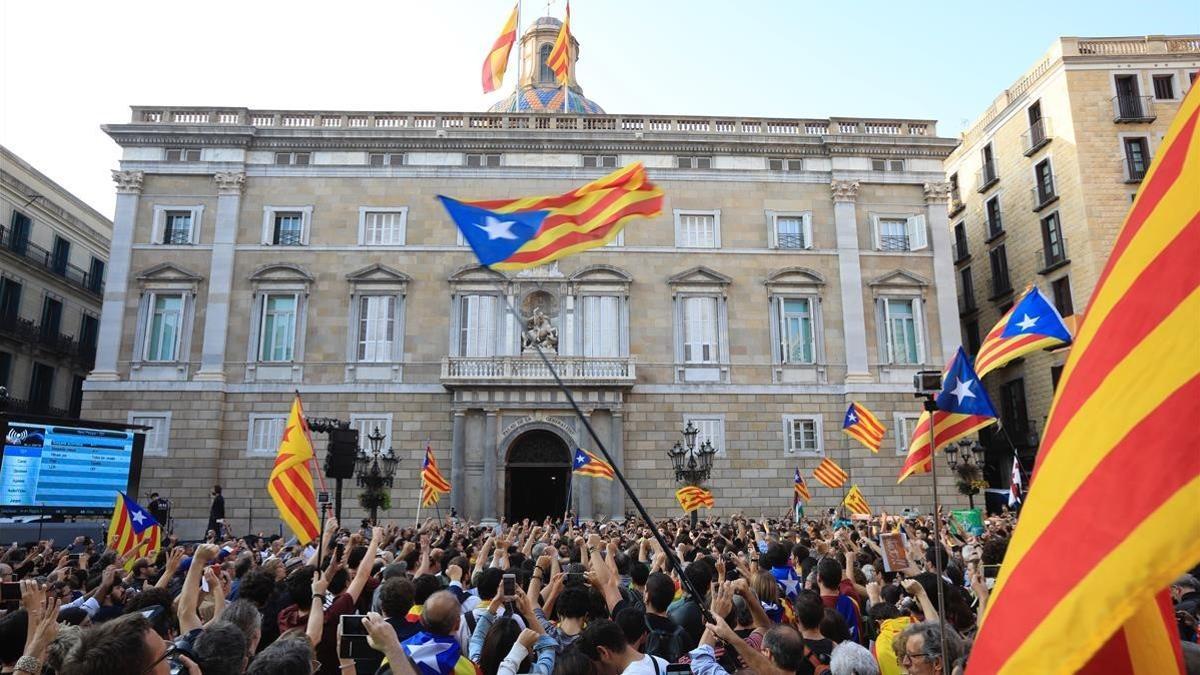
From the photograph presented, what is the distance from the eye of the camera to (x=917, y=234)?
32.4 metres

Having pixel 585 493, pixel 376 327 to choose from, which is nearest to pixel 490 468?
pixel 585 493

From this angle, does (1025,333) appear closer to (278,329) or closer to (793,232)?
(793,232)

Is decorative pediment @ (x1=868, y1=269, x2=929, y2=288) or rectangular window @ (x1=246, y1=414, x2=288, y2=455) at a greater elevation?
decorative pediment @ (x1=868, y1=269, x2=929, y2=288)

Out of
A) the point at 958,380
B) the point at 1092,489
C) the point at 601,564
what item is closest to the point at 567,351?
the point at 958,380

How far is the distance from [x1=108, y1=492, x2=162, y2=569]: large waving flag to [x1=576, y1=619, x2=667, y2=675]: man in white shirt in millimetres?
11397

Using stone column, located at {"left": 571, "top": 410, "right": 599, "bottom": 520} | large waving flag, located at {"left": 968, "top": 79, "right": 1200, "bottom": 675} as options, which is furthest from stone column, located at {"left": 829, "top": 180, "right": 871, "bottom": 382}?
large waving flag, located at {"left": 968, "top": 79, "right": 1200, "bottom": 675}

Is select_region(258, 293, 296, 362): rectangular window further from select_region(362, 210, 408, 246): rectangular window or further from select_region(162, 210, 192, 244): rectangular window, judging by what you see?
select_region(162, 210, 192, 244): rectangular window

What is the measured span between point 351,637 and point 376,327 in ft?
88.1

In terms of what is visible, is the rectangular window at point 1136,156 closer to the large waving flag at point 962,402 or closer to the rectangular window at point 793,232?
the rectangular window at point 793,232

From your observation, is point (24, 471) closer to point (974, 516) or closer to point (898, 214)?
point (974, 516)

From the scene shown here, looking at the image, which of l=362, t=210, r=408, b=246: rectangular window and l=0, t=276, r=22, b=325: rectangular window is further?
l=0, t=276, r=22, b=325: rectangular window

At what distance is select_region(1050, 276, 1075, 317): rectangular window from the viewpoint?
32.1m

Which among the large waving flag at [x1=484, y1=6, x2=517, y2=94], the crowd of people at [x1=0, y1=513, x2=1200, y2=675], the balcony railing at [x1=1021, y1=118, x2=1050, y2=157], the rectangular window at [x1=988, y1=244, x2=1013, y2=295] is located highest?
the large waving flag at [x1=484, y1=6, x2=517, y2=94]

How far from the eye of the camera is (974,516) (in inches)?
877
